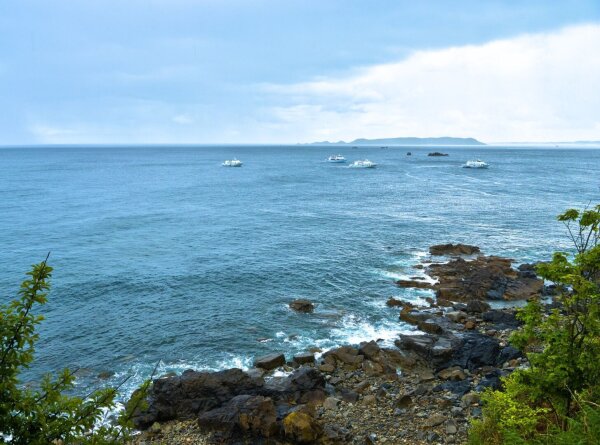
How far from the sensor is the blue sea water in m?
33.0

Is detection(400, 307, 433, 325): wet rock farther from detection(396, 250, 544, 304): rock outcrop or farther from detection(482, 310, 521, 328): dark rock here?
detection(482, 310, 521, 328): dark rock

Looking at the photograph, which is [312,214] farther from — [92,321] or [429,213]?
[92,321]

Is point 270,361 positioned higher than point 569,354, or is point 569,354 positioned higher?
point 569,354

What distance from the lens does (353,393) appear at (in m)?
25.0

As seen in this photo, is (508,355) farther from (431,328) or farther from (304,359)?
(304,359)

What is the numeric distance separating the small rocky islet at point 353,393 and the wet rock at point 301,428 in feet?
A: 0.16

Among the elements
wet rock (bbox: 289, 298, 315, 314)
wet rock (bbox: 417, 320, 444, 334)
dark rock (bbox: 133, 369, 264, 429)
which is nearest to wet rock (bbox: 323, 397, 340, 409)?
dark rock (bbox: 133, 369, 264, 429)

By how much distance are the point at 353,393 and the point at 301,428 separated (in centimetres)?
563

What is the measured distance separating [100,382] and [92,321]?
9730mm

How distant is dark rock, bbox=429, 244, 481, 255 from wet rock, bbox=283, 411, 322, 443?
38477 mm

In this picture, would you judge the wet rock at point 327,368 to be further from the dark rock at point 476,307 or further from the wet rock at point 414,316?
the dark rock at point 476,307

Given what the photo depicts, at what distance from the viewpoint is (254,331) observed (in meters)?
34.6

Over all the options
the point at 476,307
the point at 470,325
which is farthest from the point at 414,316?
the point at 476,307

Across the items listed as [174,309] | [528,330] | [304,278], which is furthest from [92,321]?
[528,330]
